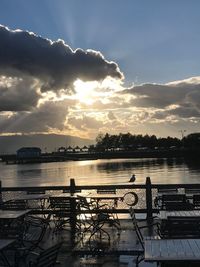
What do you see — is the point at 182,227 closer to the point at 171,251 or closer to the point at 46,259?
the point at 171,251

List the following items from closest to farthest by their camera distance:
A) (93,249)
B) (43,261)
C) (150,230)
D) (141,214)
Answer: (43,261)
(93,249)
(150,230)
(141,214)

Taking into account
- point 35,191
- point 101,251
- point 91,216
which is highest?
point 35,191

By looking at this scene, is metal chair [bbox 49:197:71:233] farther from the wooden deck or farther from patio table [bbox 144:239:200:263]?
patio table [bbox 144:239:200:263]

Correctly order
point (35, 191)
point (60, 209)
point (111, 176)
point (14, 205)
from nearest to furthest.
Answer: point (14, 205)
point (60, 209)
point (35, 191)
point (111, 176)

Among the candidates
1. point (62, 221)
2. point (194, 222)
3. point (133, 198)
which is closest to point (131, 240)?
point (62, 221)

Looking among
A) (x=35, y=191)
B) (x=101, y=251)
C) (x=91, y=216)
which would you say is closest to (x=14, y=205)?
(x=91, y=216)

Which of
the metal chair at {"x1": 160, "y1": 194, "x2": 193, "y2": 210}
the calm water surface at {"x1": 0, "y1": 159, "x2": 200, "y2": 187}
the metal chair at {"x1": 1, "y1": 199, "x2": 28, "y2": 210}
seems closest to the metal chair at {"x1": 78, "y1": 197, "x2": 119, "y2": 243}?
the metal chair at {"x1": 160, "y1": 194, "x2": 193, "y2": 210}

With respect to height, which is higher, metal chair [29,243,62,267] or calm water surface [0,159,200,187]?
calm water surface [0,159,200,187]

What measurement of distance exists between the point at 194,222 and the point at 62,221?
6.17 m

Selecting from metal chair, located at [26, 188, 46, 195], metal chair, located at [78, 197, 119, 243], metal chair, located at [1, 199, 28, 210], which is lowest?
metal chair, located at [78, 197, 119, 243]

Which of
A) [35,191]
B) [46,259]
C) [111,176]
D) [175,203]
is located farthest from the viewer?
[111,176]

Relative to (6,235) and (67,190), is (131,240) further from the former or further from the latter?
(67,190)

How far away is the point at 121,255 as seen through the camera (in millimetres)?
10469

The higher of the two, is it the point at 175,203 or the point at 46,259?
the point at 175,203
